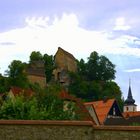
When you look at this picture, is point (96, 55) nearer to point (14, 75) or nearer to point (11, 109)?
point (14, 75)

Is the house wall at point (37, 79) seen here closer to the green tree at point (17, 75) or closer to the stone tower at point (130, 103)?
the green tree at point (17, 75)

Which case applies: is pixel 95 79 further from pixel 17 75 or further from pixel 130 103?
pixel 17 75

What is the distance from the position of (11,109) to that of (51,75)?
3711 inches

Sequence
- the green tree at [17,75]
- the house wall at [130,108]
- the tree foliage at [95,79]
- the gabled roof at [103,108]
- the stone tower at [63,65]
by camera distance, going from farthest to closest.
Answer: the house wall at [130,108], the stone tower at [63,65], the tree foliage at [95,79], the green tree at [17,75], the gabled roof at [103,108]

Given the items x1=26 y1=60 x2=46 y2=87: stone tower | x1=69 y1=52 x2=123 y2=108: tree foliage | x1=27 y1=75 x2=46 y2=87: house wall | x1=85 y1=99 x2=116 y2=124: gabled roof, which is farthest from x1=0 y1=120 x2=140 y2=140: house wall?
x1=27 y1=75 x2=46 y2=87: house wall

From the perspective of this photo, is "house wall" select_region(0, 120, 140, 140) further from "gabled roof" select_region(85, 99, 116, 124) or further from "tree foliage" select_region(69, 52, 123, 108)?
"tree foliage" select_region(69, 52, 123, 108)

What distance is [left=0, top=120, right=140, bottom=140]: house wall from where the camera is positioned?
21141 mm

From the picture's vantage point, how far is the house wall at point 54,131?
21141 millimetres

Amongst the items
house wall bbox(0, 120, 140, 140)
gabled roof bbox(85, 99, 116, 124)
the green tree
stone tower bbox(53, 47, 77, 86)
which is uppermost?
stone tower bbox(53, 47, 77, 86)

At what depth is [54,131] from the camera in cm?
2122

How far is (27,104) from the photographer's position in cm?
3181

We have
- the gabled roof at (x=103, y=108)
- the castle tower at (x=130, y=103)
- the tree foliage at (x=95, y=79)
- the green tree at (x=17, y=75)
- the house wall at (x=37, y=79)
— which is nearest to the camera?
the gabled roof at (x=103, y=108)

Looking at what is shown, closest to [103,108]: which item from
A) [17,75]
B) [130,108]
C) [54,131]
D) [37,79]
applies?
[17,75]

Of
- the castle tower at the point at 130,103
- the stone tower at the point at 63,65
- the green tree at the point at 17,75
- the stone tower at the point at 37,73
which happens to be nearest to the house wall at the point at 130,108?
the castle tower at the point at 130,103
